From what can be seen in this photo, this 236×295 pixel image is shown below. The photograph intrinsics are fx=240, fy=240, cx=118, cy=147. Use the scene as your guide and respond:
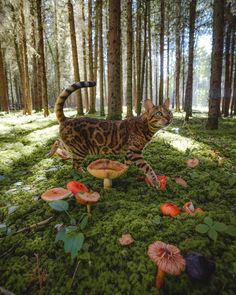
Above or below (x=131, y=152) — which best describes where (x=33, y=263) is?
below

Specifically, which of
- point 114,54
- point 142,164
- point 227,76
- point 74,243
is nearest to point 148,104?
point 142,164

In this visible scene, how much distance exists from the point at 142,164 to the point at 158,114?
0.96 m

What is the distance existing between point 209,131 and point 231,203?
24.7 feet

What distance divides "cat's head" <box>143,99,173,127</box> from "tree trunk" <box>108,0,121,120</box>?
3.96 meters

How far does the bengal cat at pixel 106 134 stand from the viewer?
15.0 ft

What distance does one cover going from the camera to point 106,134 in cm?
480

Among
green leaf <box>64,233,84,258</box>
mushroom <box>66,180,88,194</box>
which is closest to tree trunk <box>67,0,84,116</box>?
mushroom <box>66,180,88,194</box>

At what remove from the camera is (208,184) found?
175 inches

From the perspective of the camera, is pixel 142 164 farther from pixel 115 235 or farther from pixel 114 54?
pixel 114 54

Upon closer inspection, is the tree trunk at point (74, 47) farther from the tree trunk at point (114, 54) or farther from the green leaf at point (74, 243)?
the green leaf at point (74, 243)

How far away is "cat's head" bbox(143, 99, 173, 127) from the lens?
430 cm

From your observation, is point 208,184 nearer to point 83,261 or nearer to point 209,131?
point 83,261

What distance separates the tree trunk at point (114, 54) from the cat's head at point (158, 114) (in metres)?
3.96

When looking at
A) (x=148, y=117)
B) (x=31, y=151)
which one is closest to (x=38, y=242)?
(x=148, y=117)
